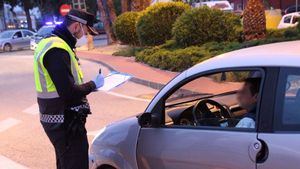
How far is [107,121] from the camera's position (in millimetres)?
9398

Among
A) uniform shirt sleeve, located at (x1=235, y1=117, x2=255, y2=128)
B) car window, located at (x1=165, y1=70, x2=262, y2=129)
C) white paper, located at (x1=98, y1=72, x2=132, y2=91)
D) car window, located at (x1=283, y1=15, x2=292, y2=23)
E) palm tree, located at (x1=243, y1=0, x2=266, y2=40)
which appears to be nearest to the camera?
uniform shirt sleeve, located at (x1=235, y1=117, x2=255, y2=128)

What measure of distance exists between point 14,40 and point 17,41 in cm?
Answer: 24

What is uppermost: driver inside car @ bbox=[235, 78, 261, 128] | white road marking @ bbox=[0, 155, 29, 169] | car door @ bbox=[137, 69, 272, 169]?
driver inside car @ bbox=[235, 78, 261, 128]

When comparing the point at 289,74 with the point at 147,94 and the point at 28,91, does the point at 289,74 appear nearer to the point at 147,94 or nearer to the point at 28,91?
the point at 147,94

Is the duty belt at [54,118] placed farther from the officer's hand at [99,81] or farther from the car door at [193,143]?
the car door at [193,143]

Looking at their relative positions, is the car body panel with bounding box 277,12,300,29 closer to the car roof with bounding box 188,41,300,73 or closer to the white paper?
the white paper

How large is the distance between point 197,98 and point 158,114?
0.76m

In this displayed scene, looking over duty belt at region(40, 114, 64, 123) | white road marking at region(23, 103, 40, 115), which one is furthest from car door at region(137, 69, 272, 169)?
white road marking at region(23, 103, 40, 115)

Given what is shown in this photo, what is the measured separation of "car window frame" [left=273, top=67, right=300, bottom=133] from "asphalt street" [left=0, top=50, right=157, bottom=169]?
13.7 ft

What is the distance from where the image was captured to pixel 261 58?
3283mm

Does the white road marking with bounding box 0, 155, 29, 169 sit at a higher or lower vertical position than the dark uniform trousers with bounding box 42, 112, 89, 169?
lower

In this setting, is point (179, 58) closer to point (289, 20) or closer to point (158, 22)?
point (158, 22)

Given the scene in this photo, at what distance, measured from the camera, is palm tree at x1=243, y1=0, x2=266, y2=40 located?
1791cm

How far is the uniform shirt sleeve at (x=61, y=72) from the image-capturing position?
3.71 metres
